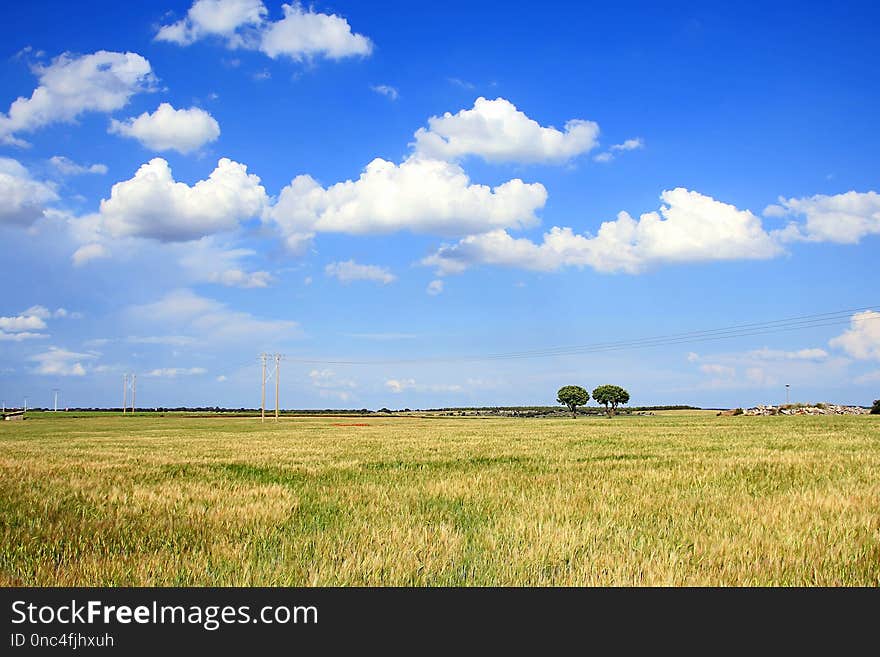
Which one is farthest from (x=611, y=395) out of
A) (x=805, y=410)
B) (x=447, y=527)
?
(x=447, y=527)

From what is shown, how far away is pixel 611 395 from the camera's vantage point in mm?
185875

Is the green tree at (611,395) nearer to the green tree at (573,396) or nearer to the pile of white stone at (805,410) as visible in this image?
the green tree at (573,396)

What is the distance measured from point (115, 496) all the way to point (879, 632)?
11016 mm

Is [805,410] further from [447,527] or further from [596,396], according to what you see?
[447,527]

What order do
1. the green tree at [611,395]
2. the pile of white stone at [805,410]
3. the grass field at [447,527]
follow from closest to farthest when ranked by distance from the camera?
the grass field at [447,527] < the pile of white stone at [805,410] < the green tree at [611,395]

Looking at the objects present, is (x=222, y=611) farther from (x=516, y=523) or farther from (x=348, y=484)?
(x=348, y=484)

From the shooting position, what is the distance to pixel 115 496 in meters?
10.9

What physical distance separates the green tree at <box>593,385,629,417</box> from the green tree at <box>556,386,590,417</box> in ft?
11.1

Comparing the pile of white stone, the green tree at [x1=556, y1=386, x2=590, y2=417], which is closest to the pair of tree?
the green tree at [x1=556, y1=386, x2=590, y2=417]

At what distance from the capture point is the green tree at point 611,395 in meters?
185

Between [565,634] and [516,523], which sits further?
[516,523]

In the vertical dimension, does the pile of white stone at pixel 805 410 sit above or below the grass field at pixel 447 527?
below

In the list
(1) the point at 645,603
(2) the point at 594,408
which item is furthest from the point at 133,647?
(2) the point at 594,408

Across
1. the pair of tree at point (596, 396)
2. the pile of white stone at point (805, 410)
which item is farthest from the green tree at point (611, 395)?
the pile of white stone at point (805, 410)
